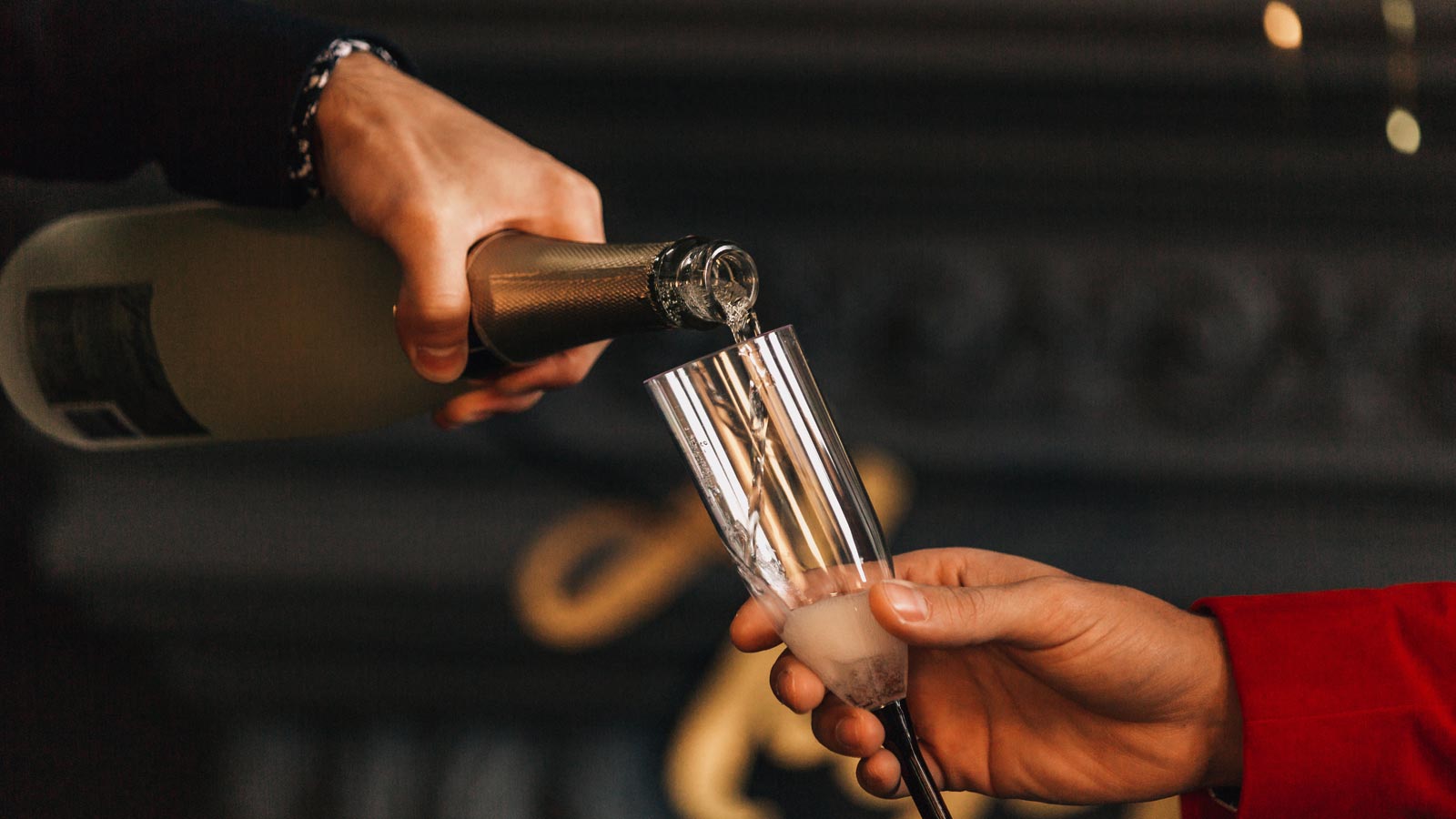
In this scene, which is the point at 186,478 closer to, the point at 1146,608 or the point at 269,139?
the point at 269,139

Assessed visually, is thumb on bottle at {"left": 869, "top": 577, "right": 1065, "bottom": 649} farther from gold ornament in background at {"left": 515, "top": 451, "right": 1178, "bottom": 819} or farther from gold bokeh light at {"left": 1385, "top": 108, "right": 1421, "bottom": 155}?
gold bokeh light at {"left": 1385, "top": 108, "right": 1421, "bottom": 155}

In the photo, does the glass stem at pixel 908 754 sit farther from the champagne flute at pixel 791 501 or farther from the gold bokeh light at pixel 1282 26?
the gold bokeh light at pixel 1282 26

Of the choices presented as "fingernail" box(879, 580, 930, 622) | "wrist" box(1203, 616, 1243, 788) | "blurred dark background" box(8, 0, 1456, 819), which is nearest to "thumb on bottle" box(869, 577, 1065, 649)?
"fingernail" box(879, 580, 930, 622)

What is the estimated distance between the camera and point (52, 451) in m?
1.04

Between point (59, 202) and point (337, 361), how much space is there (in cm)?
55

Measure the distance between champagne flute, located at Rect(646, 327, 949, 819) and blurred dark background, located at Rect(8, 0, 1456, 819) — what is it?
0.53m

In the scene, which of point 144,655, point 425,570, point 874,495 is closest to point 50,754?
point 144,655

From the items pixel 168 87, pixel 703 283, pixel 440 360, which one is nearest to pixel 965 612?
pixel 703 283

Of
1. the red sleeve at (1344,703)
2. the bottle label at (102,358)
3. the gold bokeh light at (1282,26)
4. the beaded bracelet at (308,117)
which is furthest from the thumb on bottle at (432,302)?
the gold bokeh light at (1282,26)

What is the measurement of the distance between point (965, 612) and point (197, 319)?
0.50m

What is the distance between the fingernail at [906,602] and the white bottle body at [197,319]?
363 millimetres

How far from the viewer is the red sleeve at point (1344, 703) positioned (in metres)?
0.58

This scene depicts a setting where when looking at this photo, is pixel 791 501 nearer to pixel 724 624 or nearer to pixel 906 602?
pixel 906 602

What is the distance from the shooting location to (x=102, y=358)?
2.21ft
